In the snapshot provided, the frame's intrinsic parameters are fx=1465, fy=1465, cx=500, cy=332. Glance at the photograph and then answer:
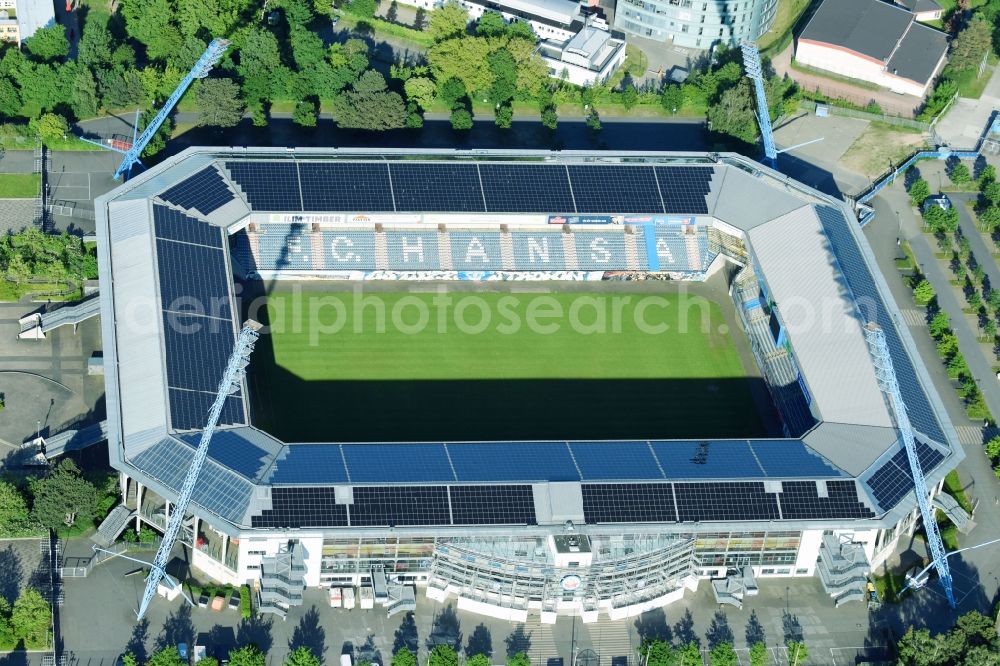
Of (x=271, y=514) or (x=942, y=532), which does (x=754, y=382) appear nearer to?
(x=942, y=532)

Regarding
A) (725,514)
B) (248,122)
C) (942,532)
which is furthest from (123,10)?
(942,532)

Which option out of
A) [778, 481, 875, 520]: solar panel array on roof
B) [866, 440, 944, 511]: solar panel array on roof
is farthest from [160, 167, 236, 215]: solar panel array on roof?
[866, 440, 944, 511]: solar panel array on roof

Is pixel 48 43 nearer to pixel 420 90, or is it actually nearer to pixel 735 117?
pixel 420 90

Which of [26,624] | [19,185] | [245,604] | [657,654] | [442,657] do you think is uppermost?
[19,185]

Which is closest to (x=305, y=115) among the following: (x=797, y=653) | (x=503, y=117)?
(x=503, y=117)

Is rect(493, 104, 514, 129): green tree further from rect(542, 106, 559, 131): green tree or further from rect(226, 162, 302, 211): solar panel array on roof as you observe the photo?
rect(226, 162, 302, 211): solar panel array on roof

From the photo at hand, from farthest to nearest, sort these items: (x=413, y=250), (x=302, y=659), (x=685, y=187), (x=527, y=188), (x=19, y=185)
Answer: (x=19, y=185) < (x=685, y=187) < (x=527, y=188) < (x=413, y=250) < (x=302, y=659)
